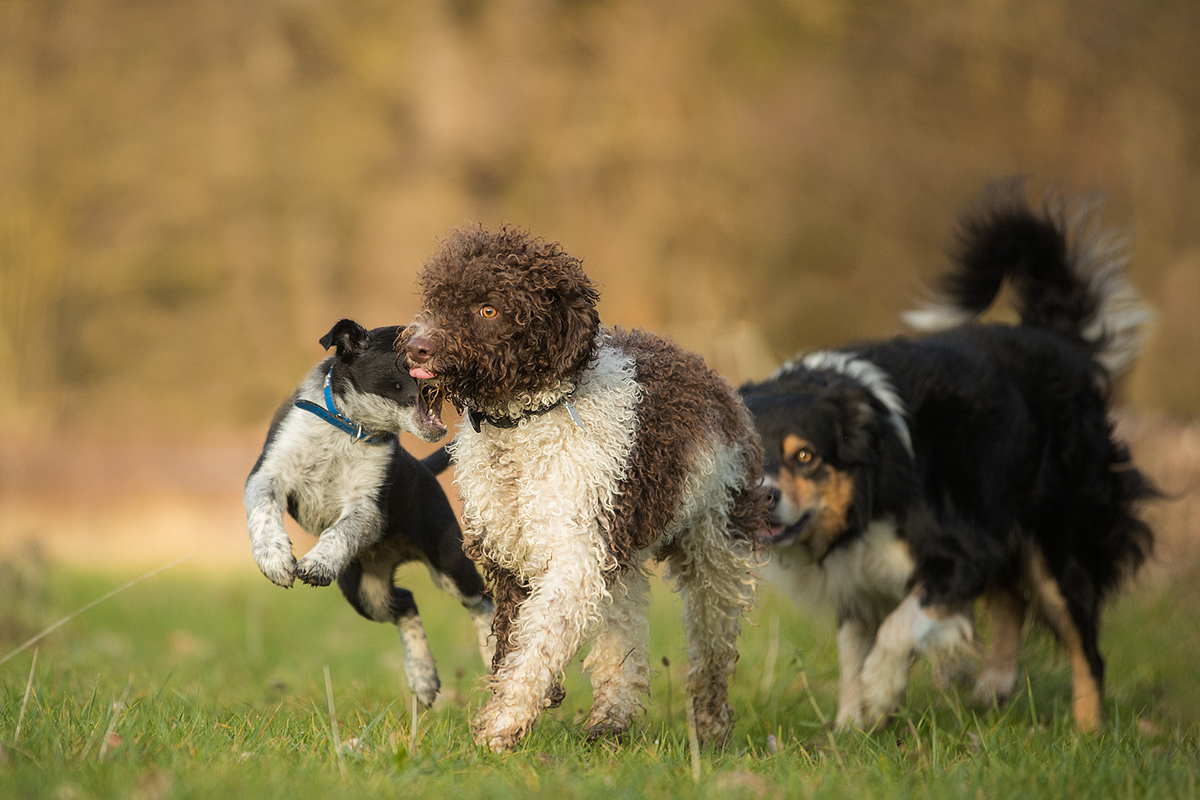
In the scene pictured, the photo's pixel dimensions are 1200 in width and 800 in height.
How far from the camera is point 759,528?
13.3 ft

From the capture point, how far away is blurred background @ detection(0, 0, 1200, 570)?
1235 centimetres

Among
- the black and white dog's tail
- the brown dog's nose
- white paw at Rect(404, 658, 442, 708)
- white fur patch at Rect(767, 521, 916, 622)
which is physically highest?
the black and white dog's tail

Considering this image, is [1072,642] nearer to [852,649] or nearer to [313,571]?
[852,649]

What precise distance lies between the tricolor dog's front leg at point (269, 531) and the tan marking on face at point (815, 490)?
2.40 m

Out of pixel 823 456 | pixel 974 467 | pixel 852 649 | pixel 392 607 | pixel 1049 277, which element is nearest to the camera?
pixel 392 607

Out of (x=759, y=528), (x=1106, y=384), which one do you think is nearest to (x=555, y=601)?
(x=759, y=528)

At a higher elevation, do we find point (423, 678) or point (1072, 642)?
point (423, 678)

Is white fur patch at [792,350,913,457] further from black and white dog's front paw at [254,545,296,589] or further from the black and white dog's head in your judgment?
black and white dog's front paw at [254,545,296,589]

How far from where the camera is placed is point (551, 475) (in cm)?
336

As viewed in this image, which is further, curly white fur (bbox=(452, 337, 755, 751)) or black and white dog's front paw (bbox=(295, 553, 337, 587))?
curly white fur (bbox=(452, 337, 755, 751))

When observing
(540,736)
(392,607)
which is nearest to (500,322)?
(392,607)

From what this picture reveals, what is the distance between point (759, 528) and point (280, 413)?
6.00 ft

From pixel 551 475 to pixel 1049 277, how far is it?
4.25 m

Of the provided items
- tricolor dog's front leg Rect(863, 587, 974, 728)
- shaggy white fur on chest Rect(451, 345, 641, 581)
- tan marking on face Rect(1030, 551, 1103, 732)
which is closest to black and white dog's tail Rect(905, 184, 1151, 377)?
tan marking on face Rect(1030, 551, 1103, 732)
